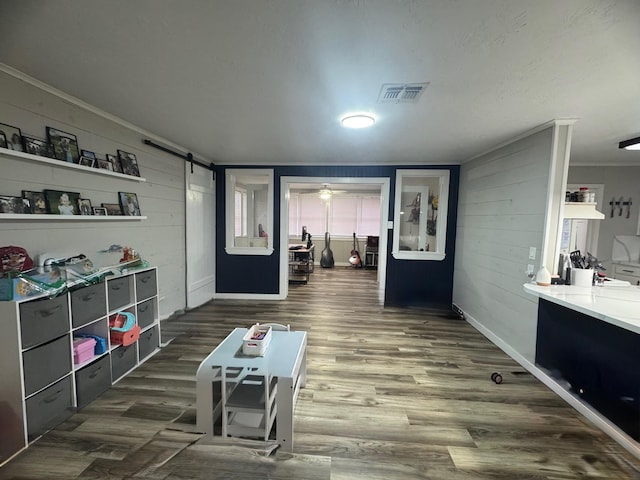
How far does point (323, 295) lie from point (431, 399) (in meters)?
3.05

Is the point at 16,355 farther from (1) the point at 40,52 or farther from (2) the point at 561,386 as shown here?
(2) the point at 561,386

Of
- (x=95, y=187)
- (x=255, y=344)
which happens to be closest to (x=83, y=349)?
(x=255, y=344)

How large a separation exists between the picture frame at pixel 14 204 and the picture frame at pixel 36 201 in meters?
0.03

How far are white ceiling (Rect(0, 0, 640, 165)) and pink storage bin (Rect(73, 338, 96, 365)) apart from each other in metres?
1.88

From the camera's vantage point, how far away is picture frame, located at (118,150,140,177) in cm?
264

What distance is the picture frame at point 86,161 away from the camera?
7.25 feet

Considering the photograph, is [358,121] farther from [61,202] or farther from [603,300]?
[61,202]

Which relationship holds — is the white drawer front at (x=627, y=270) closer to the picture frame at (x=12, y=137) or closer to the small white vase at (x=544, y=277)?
the small white vase at (x=544, y=277)

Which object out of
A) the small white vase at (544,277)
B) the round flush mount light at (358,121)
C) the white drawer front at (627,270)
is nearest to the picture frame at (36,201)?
the round flush mount light at (358,121)

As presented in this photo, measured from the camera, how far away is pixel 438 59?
1.51 meters

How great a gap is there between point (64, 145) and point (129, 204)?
75 centimetres

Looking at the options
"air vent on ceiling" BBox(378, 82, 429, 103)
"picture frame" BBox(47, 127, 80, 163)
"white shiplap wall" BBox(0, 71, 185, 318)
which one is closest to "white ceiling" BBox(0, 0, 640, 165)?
"air vent on ceiling" BBox(378, 82, 429, 103)

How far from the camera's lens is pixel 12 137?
1755mm

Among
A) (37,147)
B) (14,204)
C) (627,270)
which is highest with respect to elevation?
(37,147)
